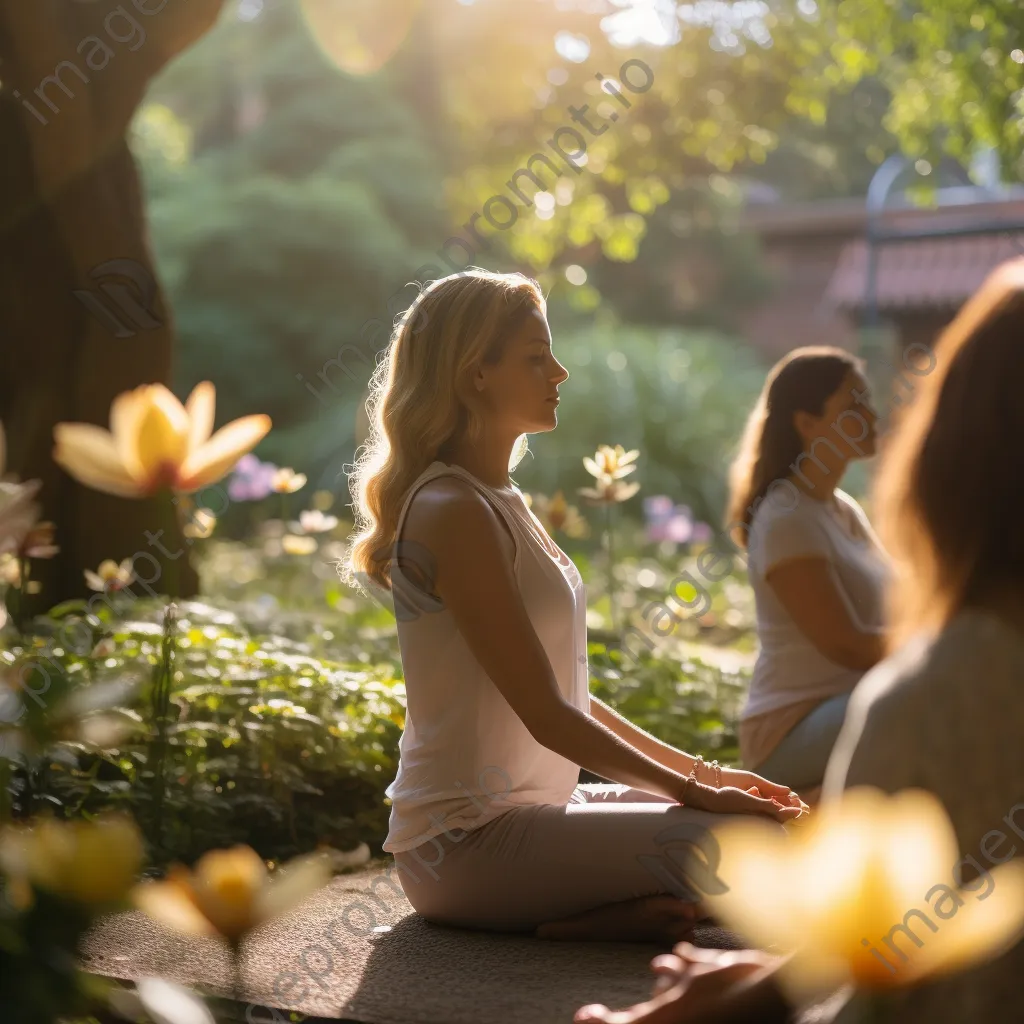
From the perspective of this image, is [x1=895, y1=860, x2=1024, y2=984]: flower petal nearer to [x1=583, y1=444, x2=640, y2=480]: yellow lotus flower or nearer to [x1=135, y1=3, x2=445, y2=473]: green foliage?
[x1=583, y1=444, x2=640, y2=480]: yellow lotus flower

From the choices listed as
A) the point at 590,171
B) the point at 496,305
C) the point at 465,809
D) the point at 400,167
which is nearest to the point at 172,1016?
the point at 465,809

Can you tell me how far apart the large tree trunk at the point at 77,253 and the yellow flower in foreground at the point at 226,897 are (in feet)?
12.1

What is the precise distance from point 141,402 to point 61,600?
3.42 m

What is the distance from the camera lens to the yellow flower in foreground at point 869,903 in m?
0.82

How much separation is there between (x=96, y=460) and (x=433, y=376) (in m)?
1.07

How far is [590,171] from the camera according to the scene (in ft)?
30.7

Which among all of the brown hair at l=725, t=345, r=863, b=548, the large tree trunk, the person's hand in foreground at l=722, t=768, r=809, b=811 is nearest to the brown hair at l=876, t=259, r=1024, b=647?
the person's hand in foreground at l=722, t=768, r=809, b=811

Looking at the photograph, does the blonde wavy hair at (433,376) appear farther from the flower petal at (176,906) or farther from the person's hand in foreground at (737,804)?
the flower petal at (176,906)

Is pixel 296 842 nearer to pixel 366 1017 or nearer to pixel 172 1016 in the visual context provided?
pixel 366 1017

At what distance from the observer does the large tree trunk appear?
4660 mm

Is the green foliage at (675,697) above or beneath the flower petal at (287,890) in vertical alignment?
beneath

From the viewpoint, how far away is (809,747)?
3135mm

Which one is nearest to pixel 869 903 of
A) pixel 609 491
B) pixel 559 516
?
pixel 609 491

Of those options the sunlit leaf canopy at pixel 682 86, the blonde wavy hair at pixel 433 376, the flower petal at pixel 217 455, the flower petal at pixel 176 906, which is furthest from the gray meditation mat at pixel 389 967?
the sunlit leaf canopy at pixel 682 86
